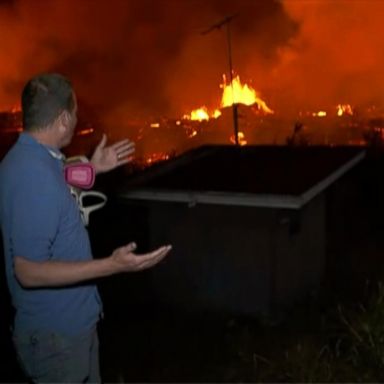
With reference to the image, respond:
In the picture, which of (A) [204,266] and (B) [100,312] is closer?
(B) [100,312]

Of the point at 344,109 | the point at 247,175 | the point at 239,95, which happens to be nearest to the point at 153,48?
the point at 239,95

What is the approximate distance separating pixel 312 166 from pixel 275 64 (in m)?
9.29

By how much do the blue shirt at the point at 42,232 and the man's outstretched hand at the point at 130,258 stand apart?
0.28 m

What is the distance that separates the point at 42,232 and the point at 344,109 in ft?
41.5

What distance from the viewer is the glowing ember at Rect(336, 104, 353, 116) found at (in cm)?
1435

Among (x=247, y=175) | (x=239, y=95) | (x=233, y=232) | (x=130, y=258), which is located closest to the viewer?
(x=130, y=258)

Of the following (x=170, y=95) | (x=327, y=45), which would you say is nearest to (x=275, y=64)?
(x=327, y=45)

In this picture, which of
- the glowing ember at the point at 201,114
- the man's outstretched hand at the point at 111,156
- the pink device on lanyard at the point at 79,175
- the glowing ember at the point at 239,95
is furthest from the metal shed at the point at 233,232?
the glowing ember at the point at 239,95

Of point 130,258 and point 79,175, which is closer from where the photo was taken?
point 130,258

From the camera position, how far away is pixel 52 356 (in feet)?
9.76

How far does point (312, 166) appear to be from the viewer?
7508 millimetres

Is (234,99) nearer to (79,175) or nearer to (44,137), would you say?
(79,175)

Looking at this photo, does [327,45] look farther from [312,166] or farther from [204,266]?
[204,266]

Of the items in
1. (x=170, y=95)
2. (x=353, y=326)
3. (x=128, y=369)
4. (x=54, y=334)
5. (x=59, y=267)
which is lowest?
(x=128, y=369)
